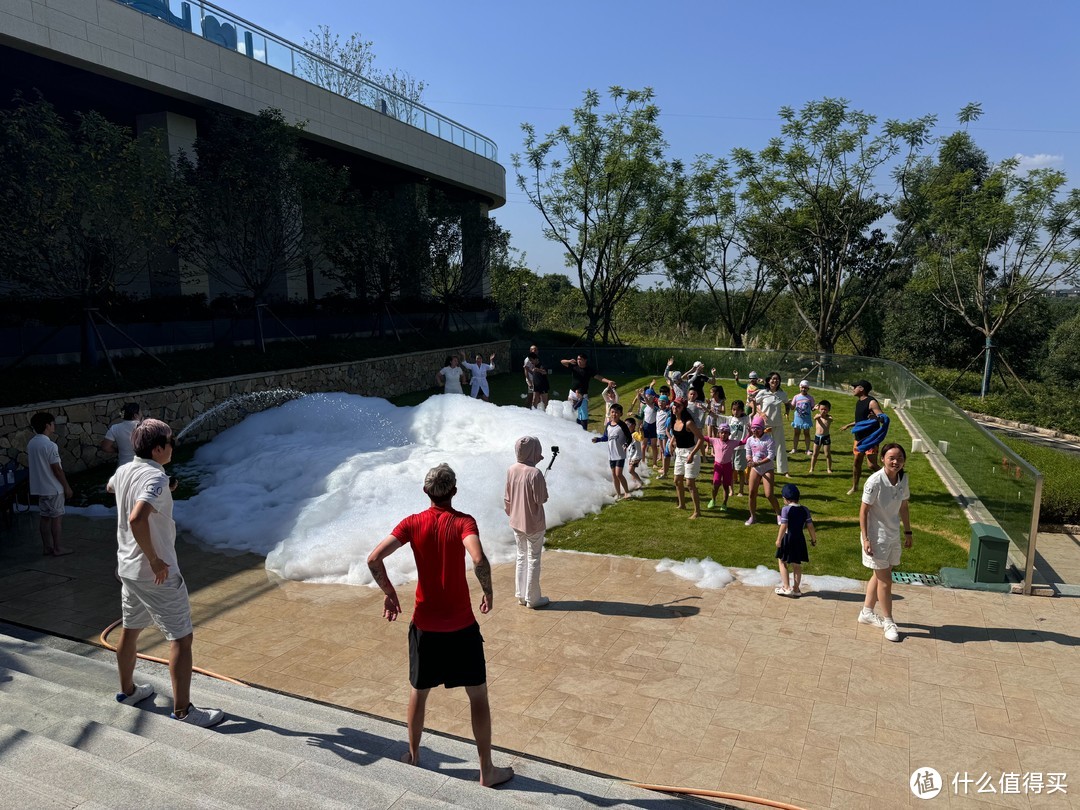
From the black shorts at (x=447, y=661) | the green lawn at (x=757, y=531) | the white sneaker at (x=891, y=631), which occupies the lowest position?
the green lawn at (x=757, y=531)

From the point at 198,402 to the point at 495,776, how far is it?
15.0 meters

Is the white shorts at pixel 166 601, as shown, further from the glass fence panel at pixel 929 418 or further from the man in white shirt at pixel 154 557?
the glass fence panel at pixel 929 418

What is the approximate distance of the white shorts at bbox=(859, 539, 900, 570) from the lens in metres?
6.72

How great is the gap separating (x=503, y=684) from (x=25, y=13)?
56.9 feet

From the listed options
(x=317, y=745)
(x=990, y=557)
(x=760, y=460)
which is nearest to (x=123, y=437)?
(x=317, y=745)

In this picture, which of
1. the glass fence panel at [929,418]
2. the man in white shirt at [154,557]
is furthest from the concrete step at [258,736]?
the glass fence panel at [929,418]

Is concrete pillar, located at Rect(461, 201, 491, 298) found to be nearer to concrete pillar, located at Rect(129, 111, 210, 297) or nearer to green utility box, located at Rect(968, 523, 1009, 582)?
concrete pillar, located at Rect(129, 111, 210, 297)

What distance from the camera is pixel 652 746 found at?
5.18 meters

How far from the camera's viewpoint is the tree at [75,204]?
43.6 ft

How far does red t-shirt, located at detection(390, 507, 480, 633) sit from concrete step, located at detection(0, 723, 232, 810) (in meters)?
1.38

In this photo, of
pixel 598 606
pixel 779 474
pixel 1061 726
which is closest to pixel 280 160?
pixel 779 474

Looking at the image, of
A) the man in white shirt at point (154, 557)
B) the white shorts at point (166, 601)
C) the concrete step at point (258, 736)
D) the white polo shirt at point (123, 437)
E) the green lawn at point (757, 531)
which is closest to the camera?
the concrete step at point (258, 736)

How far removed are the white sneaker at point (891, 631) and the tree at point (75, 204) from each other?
14.8 metres

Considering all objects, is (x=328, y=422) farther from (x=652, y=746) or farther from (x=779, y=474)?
(x=652, y=746)
